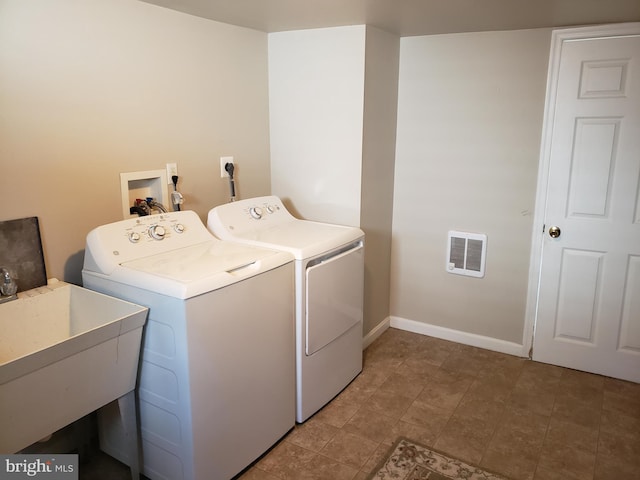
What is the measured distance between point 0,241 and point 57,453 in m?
0.95

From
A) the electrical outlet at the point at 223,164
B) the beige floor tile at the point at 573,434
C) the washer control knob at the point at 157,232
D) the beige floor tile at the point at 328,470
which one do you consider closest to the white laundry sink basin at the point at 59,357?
the washer control knob at the point at 157,232

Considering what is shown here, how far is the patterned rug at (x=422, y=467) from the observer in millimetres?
2078

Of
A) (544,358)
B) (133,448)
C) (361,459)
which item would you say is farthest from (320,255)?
(544,358)

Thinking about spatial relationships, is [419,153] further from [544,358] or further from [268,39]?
[544,358]

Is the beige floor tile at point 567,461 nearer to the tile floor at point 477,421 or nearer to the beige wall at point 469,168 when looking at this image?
the tile floor at point 477,421

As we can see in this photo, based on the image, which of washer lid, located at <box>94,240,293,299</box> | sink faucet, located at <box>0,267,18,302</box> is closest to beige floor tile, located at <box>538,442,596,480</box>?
washer lid, located at <box>94,240,293,299</box>

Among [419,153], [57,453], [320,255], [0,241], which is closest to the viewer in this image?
[0,241]

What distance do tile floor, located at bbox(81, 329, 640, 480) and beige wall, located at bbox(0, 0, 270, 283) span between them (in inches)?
52.9

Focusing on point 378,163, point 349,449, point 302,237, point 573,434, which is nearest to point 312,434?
point 349,449

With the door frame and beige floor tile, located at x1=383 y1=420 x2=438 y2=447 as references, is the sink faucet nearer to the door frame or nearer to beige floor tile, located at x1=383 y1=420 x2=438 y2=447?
beige floor tile, located at x1=383 y1=420 x2=438 y2=447

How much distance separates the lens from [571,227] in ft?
9.34

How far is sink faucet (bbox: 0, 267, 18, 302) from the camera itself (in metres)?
1.82

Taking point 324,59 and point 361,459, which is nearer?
point 361,459

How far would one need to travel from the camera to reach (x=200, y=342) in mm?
1775
